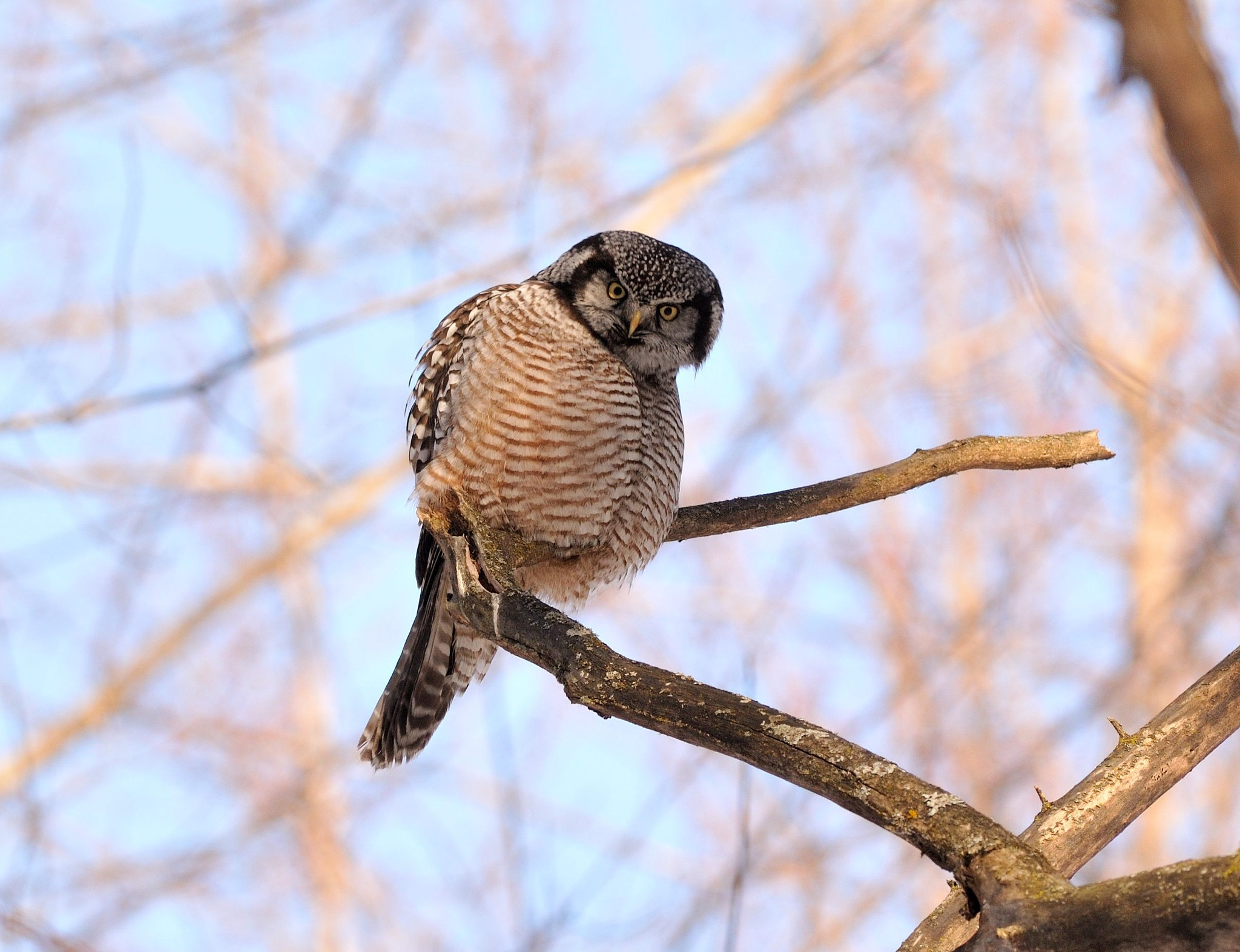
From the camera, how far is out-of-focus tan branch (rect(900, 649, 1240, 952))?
2434mm

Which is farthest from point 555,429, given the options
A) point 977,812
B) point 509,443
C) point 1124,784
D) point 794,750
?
point 977,812

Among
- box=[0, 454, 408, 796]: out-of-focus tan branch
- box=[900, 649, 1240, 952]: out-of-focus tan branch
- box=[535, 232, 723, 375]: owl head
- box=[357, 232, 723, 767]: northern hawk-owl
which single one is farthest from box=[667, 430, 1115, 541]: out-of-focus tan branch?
box=[0, 454, 408, 796]: out-of-focus tan branch

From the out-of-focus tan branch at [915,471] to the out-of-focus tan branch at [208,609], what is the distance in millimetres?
6555

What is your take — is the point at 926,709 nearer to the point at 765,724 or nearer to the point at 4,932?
the point at 4,932

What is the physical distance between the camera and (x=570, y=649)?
2.99 meters

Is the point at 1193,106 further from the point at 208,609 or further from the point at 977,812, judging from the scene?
the point at 208,609

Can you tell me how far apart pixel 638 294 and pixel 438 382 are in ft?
2.84

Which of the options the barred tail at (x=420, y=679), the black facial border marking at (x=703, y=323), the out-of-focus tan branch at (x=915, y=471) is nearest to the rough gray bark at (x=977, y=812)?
the out-of-focus tan branch at (x=915, y=471)

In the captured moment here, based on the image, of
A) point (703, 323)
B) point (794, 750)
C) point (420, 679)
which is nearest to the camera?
point (794, 750)

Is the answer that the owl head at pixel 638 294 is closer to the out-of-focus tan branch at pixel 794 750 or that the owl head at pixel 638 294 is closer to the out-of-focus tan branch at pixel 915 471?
the out-of-focus tan branch at pixel 915 471

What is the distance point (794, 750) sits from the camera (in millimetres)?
2307

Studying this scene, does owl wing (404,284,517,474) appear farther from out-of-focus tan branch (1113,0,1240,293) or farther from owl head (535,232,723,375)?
out-of-focus tan branch (1113,0,1240,293)

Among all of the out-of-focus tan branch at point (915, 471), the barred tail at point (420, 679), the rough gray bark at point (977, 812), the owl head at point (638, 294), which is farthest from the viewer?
the barred tail at point (420, 679)

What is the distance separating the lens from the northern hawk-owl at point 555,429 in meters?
4.48
